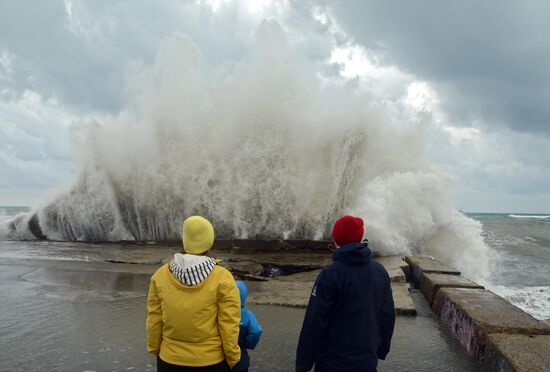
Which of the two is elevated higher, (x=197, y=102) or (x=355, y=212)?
(x=197, y=102)

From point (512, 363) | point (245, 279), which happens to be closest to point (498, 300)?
point (512, 363)

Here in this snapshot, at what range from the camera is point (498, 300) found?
4.40 metres

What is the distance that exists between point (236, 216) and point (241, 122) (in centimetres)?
299

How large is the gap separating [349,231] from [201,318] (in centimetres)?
91

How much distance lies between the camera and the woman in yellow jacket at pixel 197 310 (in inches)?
82.3

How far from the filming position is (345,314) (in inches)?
90.2

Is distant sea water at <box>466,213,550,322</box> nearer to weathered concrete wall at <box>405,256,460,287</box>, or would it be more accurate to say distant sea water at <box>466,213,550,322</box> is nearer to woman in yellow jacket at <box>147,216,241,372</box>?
weathered concrete wall at <box>405,256,460,287</box>

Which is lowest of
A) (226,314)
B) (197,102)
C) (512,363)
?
(512,363)

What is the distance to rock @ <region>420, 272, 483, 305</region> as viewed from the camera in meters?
5.20

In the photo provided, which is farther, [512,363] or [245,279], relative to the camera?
[245,279]

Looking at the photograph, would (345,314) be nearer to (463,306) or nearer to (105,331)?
(463,306)

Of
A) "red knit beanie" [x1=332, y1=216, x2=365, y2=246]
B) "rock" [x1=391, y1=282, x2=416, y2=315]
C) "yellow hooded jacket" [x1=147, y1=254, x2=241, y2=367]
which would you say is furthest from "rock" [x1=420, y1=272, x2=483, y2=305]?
"yellow hooded jacket" [x1=147, y1=254, x2=241, y2=367]

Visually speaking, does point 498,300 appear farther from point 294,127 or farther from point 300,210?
point 294,127

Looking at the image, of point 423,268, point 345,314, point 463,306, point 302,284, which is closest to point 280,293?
point 302,284
